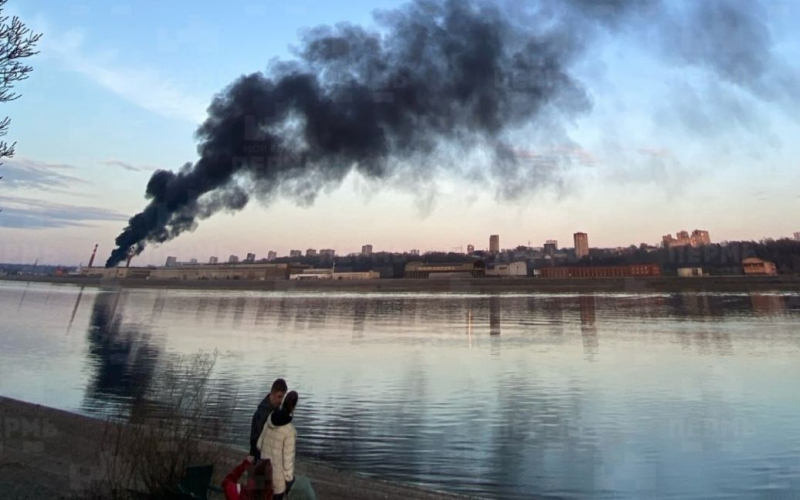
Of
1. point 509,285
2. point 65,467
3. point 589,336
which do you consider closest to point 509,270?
point 509,285

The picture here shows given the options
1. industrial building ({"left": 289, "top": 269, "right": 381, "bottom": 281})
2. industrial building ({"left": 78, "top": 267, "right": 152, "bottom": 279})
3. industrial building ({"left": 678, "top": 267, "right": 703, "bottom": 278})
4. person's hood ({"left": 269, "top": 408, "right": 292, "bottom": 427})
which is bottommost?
person's hood ({"left": 269, "top": 408, "right": 292, "bottom": 427})

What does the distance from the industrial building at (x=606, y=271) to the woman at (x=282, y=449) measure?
124 m

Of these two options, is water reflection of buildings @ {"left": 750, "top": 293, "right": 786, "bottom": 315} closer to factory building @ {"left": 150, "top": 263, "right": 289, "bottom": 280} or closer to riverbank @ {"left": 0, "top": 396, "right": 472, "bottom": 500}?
riverbank @ {"left": 0, "top": 396, "right": 472, "bottom": 500}

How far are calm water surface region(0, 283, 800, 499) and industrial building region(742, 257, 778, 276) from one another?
4191 inches

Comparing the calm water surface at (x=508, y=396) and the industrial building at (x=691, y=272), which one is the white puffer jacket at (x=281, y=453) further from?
the industrial building at (x=691, y=272)

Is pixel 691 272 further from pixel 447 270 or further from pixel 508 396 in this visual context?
pixel 508 396

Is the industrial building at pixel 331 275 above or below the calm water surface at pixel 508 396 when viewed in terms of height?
above

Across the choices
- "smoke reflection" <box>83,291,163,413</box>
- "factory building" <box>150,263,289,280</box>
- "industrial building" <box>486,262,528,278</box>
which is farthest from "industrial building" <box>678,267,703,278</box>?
"smoke reflection" <box>83,291,163,413</box>

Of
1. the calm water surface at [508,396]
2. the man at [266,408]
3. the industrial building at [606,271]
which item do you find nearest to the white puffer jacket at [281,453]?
the man at [266,408]

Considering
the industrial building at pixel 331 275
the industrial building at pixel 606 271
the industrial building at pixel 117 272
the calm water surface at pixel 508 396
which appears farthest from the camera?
the industrial building at pixel 331 275

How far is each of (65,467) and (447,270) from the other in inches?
4987

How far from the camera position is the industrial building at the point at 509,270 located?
461 feet

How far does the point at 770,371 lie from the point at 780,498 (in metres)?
11.1

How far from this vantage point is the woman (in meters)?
4.48
